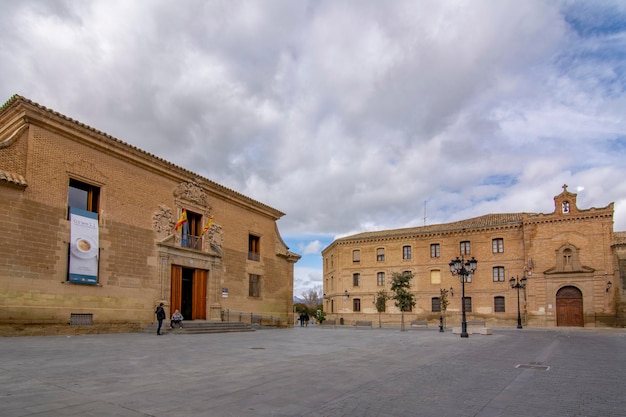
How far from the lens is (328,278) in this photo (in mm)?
58562

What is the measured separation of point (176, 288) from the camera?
22.8m

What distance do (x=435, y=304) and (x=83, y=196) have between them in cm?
3773

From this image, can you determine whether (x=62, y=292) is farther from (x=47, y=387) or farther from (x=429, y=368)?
(x=429, y=368)

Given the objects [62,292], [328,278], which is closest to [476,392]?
[62,292]

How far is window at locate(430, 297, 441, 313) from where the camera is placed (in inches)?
1833

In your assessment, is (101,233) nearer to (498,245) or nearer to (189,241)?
(189,241)

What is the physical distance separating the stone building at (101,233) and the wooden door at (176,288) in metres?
0.05

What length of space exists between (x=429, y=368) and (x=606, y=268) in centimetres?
3706

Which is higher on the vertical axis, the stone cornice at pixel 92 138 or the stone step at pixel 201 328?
the stone cornice at pixel 92 138

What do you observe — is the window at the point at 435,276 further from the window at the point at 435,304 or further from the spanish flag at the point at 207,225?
the spanish flag at the point at 207,225

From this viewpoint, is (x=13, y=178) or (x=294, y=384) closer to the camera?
(x=294, y=384)

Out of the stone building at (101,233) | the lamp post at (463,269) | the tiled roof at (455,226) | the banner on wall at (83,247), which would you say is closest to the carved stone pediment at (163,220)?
the stone building at (101,233)

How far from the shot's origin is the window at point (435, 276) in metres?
47.4

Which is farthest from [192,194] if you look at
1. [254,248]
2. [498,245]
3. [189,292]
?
[498,245]
